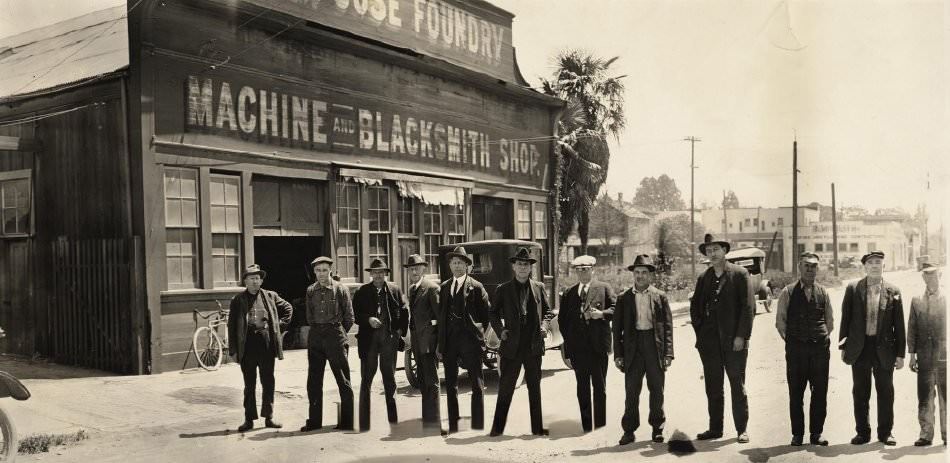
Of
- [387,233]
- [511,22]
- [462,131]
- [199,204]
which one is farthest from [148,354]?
[511,22]

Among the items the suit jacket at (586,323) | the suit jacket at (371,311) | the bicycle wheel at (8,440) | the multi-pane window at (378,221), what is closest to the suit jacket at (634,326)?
the suit jacket at (586,323)

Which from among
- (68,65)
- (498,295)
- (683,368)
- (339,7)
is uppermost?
(339,7)

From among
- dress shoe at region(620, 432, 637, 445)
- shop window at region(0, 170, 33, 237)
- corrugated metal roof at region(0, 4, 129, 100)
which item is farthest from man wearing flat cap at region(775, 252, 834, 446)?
shop window at region(0, 170, 33, 237)

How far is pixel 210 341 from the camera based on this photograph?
450 inches

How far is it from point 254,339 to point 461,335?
83.3 inches

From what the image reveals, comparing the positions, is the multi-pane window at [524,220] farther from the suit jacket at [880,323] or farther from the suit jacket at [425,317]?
the suit jacket at [880,323]

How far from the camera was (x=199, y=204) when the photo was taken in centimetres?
1161

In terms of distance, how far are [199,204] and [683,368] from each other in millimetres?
7864

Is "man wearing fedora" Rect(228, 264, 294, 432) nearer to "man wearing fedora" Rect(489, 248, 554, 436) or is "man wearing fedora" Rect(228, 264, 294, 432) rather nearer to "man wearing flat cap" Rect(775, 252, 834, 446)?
"man wearing fedora" Rect(489, 248, 554, 436)

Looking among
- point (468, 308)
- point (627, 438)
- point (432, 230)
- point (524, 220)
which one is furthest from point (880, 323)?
point (524, 220)

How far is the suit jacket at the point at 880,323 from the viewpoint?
6.36 meters

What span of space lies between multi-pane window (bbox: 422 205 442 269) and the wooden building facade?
0.04 metres

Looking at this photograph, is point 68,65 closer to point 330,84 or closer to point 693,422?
point 330,84

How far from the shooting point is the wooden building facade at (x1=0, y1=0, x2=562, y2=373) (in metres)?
10.9
